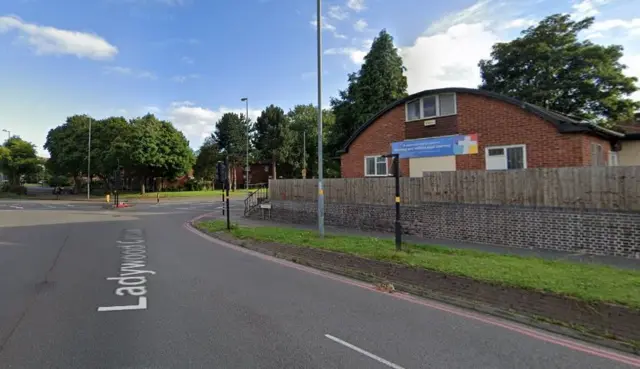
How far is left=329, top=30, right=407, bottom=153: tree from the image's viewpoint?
3281cm

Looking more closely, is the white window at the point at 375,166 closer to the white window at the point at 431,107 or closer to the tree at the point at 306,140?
the white window at the point at 431,107

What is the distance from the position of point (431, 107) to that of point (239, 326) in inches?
621

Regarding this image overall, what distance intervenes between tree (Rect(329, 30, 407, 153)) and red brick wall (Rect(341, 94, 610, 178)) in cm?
1302

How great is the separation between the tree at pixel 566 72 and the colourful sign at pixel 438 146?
54.8 ft

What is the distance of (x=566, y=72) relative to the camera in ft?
97.4

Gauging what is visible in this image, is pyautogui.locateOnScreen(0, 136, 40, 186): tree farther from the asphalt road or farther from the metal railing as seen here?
the asphalt road

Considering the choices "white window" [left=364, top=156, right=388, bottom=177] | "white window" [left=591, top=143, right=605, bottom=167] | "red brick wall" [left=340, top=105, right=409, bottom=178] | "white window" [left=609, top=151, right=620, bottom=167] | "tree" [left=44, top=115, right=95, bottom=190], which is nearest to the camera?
"white window" [left=591, top=143, right=605, bottom=167]

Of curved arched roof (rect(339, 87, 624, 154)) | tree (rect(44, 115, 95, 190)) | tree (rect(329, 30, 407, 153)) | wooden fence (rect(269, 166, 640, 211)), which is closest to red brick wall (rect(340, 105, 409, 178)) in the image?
curved arched roof (rect(339, 87, 624, 154))

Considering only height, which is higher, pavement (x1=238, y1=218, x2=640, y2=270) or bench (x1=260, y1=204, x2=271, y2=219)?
bench (x1=260, y1=204, x2=271, y2=219)

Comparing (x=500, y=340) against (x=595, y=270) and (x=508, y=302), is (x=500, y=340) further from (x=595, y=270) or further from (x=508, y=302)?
(x=595, y=270)

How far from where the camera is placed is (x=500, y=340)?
16.5ft

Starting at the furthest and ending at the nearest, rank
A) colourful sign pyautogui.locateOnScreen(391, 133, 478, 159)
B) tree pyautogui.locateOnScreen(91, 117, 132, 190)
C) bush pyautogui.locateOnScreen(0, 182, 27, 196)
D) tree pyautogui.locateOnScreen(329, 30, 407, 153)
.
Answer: bush pyautogui.locateOnScreen(0, 182, 27, 196), tree pyautogui.locateOnScreen(91, 117, 132, 190), tree pyautogui.locateOnScreen(329, 30, 407, 153), colourful sign pyautogui.locateOnScreen(391, 133, 478, 159)

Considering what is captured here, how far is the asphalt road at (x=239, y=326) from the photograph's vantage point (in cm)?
434

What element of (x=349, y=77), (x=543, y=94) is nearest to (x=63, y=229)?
(x=349, y=77)
